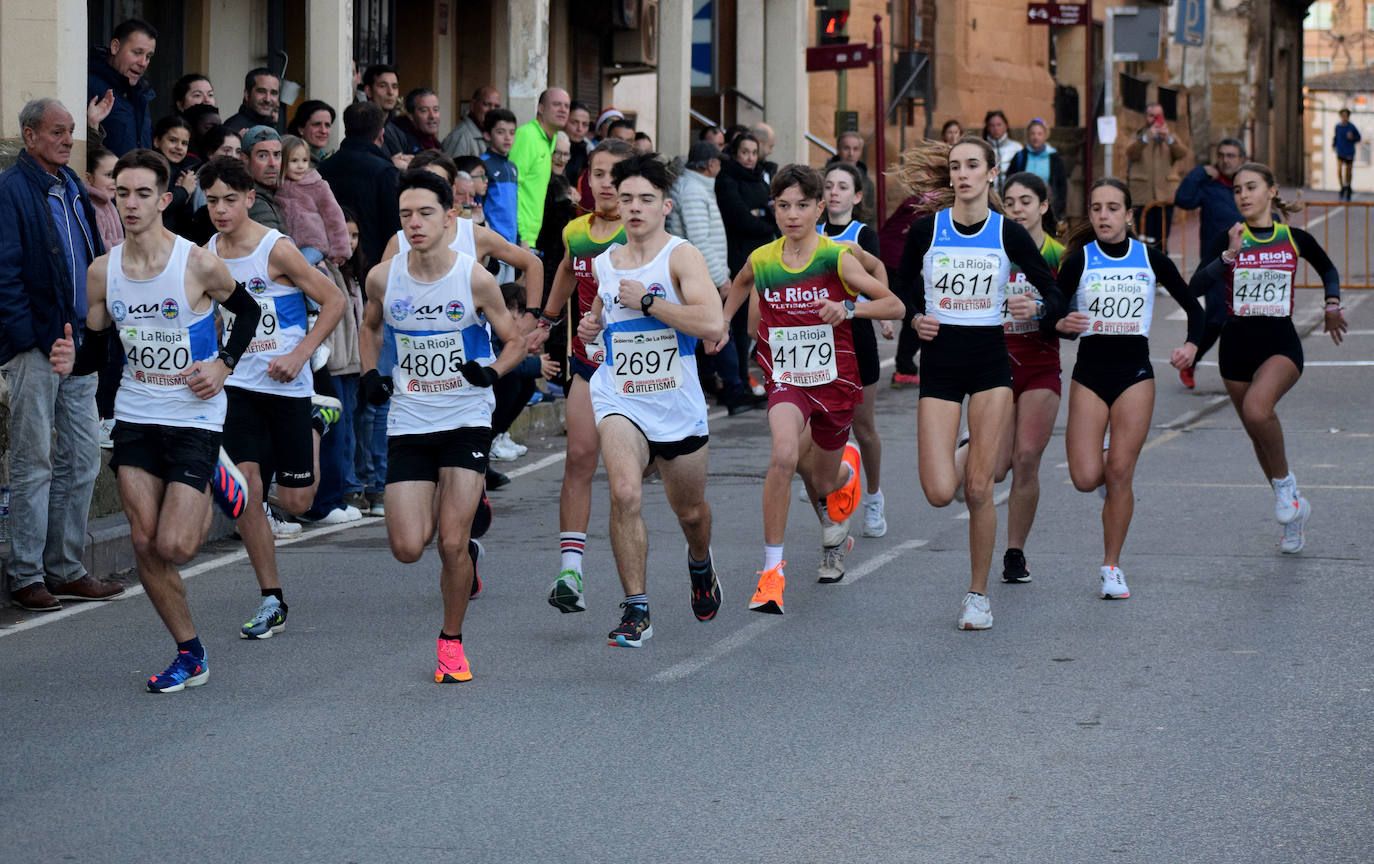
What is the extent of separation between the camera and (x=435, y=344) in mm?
7840

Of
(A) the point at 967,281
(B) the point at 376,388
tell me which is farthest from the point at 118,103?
(A) the point at 967,281

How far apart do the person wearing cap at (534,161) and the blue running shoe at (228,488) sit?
24.5 feet

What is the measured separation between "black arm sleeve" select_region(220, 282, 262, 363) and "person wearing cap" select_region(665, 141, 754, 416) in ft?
26.5

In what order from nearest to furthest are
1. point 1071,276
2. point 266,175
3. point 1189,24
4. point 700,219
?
point 1071,276 → point 266,175 → point 700,219 → point 1189,24

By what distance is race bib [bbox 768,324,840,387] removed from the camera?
29.6 feet

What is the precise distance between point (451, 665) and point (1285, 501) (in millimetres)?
4878

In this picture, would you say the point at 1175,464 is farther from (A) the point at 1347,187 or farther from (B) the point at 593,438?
(A) the point at 1347,187

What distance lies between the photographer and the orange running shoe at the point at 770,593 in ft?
27.7

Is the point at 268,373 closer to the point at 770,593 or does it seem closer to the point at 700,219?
the point at 770,593

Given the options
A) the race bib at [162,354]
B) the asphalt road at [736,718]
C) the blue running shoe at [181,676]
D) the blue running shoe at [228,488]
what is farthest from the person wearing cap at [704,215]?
the blue running shoe at [181,676]

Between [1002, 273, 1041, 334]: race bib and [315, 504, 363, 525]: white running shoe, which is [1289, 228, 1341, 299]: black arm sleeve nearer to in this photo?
[1002, 273, 1041, 334]: race bib

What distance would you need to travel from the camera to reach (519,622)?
28.6 feet

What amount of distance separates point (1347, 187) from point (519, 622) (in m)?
44.3

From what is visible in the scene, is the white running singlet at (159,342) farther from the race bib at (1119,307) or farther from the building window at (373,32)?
the building window at (373,32)
